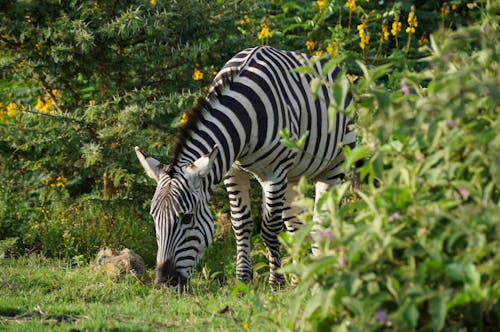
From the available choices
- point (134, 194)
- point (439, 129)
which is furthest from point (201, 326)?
point (134, 194)

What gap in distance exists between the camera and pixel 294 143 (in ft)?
13.9

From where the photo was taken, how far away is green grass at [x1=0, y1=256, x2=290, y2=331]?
487cm

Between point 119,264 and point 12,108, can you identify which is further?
point 12,108

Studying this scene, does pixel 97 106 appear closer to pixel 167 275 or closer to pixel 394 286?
pixel 167 275

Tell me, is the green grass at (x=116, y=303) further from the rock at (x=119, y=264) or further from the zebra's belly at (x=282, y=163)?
the zebra's belly at (x=282, y=163)

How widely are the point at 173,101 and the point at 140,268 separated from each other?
1.99 m

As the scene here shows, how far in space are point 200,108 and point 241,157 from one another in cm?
62

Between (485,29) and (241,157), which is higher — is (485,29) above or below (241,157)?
above

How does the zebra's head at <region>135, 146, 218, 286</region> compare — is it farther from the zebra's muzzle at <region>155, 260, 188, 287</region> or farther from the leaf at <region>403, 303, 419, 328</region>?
the leaf at <region>403, 303, 419, 328</region>

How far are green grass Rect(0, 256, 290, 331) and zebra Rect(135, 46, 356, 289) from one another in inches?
15.7

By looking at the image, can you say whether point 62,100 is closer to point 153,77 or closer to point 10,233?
point 153,77

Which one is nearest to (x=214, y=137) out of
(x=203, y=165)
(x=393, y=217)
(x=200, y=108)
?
(x=200, y=108)

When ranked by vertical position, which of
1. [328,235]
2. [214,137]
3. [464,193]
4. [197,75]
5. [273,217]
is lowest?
[273,217]

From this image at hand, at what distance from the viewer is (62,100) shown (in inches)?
373
